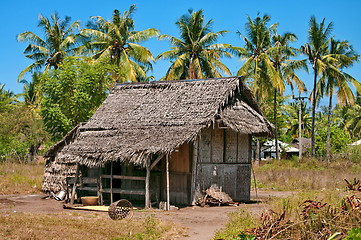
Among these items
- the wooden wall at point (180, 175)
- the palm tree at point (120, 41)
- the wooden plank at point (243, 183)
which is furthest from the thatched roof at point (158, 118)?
the palm tree at point (120, 41)

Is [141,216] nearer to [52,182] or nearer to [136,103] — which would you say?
[136,103]

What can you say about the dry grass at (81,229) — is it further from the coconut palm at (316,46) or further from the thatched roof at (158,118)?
the coconut palm at (316,46)

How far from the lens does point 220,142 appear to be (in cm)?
1802

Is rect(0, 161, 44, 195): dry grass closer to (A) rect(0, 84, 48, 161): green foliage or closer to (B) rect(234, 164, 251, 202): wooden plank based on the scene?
(A) rect(0, 84, 48, 161): green foliage

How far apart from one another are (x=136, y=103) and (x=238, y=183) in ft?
16.7

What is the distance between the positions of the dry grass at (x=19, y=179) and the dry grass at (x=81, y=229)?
8.92 metres

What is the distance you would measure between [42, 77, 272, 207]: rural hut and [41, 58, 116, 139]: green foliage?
642cm

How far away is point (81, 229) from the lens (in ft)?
A: 36.7

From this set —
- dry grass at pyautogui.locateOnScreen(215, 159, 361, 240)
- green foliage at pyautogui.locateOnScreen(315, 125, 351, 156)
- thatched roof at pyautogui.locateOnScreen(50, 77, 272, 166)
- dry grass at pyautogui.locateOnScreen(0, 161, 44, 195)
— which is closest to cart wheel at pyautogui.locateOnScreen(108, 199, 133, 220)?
thatched roof at pyautogui.locateOnScreen(50, 77, 272, 166)

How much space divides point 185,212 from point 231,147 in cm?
383

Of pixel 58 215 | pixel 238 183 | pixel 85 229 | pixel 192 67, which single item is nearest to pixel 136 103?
pixel 238 183

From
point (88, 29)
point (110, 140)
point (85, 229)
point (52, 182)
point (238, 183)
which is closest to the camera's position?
point (85, 229)

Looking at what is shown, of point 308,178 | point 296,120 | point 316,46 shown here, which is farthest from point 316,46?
point 296,120

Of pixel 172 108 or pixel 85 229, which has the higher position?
pixel 172 108
